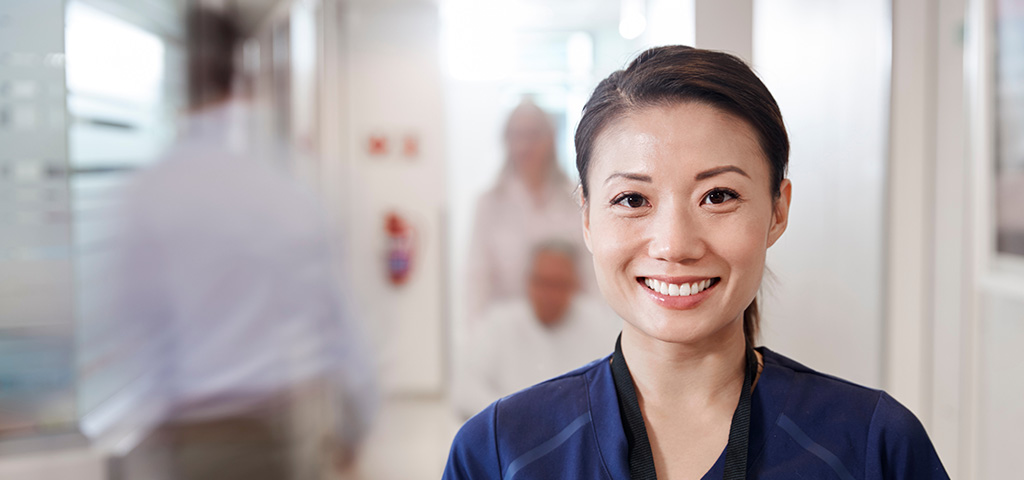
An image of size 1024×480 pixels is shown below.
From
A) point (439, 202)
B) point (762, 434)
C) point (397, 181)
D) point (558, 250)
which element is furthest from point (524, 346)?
point (762, 434)

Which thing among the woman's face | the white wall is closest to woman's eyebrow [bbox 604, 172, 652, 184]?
the woman's face

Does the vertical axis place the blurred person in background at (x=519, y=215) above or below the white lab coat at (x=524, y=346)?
above

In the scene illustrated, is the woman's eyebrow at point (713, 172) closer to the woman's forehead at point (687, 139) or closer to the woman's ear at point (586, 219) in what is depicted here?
the woman's forehead at point (687, 139)

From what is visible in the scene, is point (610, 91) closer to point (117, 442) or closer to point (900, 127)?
point (900, 127)

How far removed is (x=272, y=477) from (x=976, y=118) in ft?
5.32

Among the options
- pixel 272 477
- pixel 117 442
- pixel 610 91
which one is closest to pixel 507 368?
pixel 272 477

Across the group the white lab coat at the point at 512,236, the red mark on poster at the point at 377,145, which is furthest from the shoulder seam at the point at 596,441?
the red mark on poster at the point at 377,145

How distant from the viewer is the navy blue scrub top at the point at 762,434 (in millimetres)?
539

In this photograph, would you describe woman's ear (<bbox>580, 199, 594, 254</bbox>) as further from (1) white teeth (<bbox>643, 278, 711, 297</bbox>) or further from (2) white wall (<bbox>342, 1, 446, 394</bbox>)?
(2) white wall (<bbox>342, 1, 446, 394</bbox>)

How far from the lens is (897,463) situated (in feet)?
1.76

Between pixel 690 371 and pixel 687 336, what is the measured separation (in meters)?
0.06

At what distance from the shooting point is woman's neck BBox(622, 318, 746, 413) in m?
0.58

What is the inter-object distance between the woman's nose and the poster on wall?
0.62 metres

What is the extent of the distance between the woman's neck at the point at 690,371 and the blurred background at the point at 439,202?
6.9 inches
